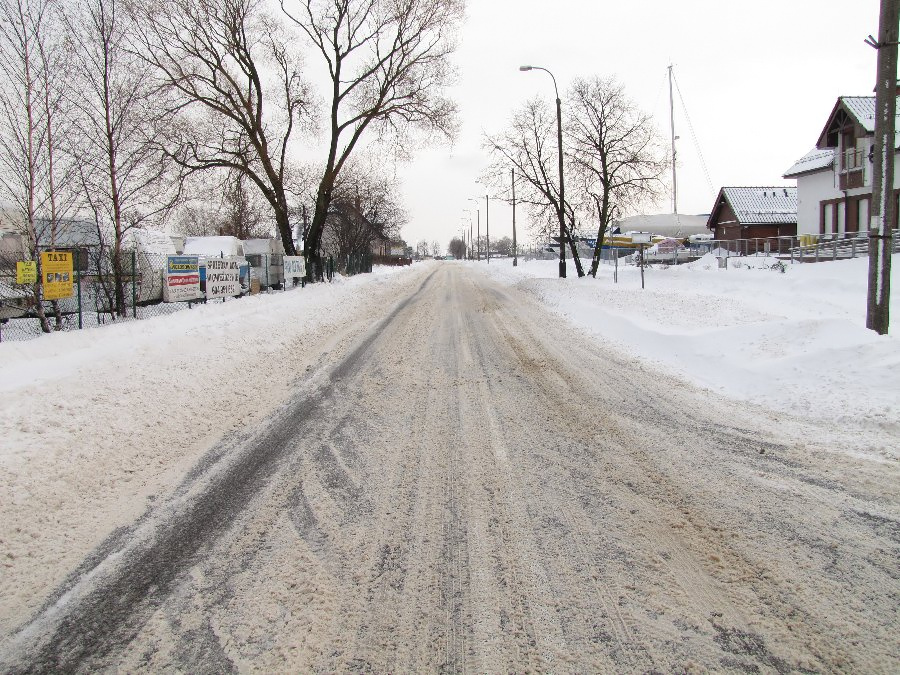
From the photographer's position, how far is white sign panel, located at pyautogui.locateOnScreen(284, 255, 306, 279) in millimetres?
26373

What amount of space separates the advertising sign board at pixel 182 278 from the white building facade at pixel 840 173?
27536mm

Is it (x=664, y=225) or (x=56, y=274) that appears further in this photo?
(x=664, y=225)

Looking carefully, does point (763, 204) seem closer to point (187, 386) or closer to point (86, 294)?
point (86, 294)

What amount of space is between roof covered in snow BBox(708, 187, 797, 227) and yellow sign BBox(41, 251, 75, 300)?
43.1 meters

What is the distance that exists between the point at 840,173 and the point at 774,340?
25.4m

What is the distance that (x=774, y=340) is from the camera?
880 cm

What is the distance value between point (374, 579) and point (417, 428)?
2.72 m

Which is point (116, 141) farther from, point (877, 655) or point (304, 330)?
point (877, 655)

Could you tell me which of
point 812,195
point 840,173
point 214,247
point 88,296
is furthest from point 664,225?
point 88,296

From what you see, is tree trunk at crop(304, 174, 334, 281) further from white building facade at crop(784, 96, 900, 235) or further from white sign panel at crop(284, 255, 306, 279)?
white building facade at crop(784, 96, 900, 235)

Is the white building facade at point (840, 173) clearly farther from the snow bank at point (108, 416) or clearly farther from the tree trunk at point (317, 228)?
the snow bank at point (108, 416)

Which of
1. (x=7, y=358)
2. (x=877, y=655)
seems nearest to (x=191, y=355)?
(x=7, y=358)

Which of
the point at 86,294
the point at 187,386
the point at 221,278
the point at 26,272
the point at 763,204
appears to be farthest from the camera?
the point at 763,204

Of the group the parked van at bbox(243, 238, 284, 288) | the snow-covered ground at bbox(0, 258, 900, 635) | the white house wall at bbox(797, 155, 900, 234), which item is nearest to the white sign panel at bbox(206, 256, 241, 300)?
the snow-covered ground at bbox(0, 258, 900, 635)
